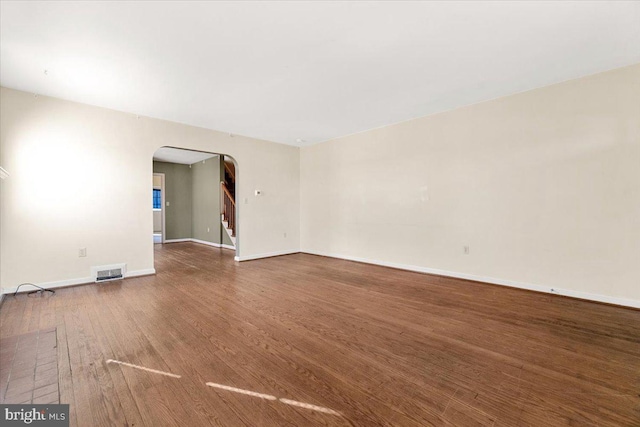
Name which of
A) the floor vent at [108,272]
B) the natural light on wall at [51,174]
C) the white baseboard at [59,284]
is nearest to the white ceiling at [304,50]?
the natural light on wall at [51,174]

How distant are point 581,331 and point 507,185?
6.55ft

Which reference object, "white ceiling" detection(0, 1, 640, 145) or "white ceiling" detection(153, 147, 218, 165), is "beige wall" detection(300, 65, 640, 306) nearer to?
"white ceiling" detection(0, 1, 640, 145)

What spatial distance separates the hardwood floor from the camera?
143cm

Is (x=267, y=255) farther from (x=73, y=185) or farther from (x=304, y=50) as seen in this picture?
(x=304, y=50)

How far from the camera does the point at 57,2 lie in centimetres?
196

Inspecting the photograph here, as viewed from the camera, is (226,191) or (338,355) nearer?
(338,355)

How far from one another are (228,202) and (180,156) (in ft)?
7.09

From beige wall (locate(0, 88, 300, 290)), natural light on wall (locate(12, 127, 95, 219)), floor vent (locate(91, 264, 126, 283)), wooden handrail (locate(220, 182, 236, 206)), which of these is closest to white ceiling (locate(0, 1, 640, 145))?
beige wall (locate(0, 88, 300, 290))

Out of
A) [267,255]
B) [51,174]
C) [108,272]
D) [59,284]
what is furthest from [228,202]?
[59,284]

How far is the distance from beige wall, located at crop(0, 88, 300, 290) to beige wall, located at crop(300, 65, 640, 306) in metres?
3.83

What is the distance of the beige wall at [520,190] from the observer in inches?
117

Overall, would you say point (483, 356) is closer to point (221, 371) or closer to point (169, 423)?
point (221, 371)

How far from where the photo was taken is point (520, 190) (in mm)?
3586

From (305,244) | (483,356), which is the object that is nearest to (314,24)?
(483,356)
